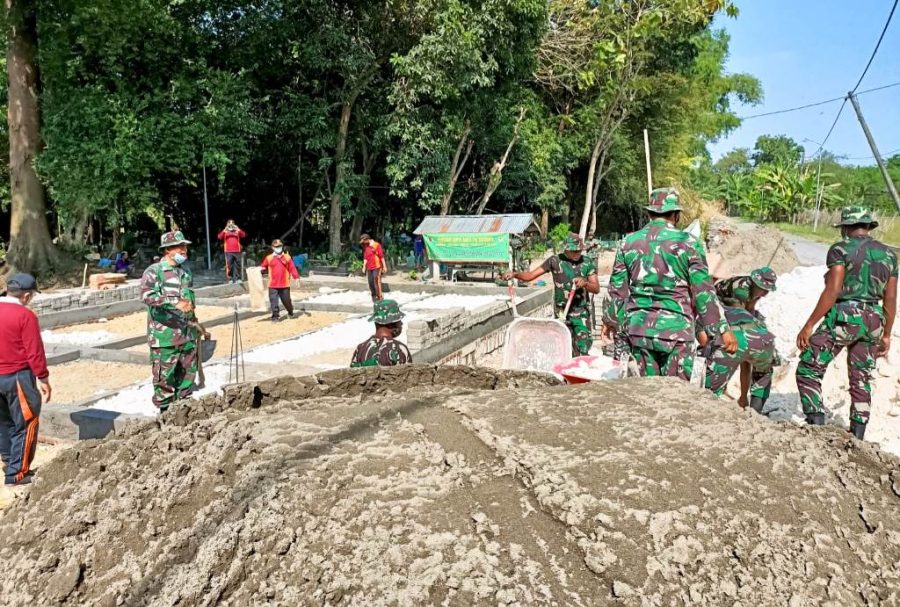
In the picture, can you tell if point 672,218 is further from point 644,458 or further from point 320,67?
point 320,67

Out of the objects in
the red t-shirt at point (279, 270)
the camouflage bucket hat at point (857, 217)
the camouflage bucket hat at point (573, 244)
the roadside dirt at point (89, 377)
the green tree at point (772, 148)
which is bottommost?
the roadside dirt at point (89, 377)

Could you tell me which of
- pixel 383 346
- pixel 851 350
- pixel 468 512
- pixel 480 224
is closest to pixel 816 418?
pixel 851 350

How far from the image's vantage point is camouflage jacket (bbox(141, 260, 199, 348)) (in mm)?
5102

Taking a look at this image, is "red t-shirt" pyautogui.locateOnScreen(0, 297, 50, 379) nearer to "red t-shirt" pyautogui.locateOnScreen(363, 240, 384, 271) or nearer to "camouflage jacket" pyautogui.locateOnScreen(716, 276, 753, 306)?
"camouflage jacket" pyautogui.locateOnScreen(716, 276, 753, 306)

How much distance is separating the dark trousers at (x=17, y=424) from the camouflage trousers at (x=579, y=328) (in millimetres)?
4670

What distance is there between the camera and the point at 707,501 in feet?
6.84

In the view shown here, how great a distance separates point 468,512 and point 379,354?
2306 mm

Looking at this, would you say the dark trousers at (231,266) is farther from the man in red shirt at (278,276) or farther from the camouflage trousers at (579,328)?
the camouflage trousers at (579,328)

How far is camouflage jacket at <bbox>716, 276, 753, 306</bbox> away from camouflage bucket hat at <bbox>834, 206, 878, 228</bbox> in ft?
2.40

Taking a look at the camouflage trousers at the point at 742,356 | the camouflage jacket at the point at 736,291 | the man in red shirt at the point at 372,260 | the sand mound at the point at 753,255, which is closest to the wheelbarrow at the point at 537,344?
the camouflage jacket at the point at 736,291

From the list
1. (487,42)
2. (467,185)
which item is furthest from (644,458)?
(467,185)

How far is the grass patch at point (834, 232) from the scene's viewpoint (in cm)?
2691

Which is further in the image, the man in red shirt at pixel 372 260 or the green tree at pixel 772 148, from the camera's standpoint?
the green tree at pixel 772 148

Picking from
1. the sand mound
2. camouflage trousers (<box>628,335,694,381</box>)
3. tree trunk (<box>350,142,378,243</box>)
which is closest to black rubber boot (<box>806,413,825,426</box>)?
camouflage trousers (<box>628,335,694,381</box>)
